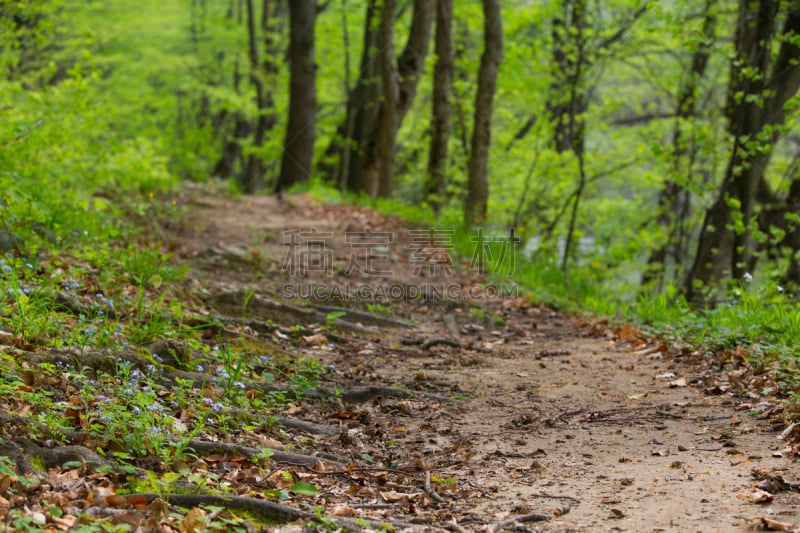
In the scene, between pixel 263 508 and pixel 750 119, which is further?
pixel 750 119

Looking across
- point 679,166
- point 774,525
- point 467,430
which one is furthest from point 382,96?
point 774,525

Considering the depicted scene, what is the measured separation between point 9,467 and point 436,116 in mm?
11539


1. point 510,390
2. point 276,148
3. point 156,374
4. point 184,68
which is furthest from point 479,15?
point 156,374

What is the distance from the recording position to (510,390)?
4.89 m

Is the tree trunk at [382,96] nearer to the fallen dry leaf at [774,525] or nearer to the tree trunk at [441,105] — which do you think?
the tree trunk at [441,105]

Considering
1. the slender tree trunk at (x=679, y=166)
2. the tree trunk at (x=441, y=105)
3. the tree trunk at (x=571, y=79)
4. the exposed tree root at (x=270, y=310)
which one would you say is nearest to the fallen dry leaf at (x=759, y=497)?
the exposed tree root at (x=270, y=310)

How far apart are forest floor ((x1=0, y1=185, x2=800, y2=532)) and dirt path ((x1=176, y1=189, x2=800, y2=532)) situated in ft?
0.05

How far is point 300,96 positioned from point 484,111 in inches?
248

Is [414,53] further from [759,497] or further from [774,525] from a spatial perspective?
[774,525]

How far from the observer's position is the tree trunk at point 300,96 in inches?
611

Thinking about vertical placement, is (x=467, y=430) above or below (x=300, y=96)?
below

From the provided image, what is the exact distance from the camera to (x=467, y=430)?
4145 mm

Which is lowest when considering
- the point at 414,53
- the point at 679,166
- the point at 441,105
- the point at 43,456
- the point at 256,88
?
the point at 43,456

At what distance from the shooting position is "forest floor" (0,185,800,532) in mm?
2900
